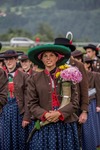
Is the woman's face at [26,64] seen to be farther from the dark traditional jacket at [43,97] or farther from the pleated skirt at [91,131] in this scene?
the dark traditional jacket at [43,97]

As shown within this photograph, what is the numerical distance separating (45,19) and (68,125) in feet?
333

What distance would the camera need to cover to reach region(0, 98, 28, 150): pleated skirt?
984 centimetres

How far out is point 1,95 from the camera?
7.80m

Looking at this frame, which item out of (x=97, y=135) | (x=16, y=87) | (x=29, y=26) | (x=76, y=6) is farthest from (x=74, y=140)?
(x=76, y=6)

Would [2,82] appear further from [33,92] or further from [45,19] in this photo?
[45,19]

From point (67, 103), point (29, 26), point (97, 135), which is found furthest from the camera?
point (29, 26)

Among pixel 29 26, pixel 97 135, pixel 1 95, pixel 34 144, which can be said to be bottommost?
pixel 29 26

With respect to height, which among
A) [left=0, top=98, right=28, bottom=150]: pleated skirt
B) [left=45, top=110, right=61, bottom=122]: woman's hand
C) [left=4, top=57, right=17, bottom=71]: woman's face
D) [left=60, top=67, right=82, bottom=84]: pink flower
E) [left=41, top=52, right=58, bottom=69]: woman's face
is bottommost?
[left=0, top=98, right=28, bottom=150]: pleated skirt

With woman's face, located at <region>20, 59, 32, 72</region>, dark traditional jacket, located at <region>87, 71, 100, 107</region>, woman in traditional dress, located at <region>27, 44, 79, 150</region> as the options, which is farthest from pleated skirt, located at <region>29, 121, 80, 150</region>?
woman's face, located at <region>20, 59, 32, 72</region>

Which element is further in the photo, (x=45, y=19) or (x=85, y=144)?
(x=45, y=19)

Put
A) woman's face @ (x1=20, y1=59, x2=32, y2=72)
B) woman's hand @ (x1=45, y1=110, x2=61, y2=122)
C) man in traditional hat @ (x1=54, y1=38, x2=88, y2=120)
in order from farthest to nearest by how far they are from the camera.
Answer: woman's face @ (x1=20, y1=59, x2=32, y2=72) → man in traditional hat @ (x1=54, y1=38, x2=88, y2=120) → woman's hand @ (x1=45, y1=110, x2=61, y2=122)

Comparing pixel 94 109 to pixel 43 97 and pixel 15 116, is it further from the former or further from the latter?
pixel 43 97

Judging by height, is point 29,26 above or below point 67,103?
below

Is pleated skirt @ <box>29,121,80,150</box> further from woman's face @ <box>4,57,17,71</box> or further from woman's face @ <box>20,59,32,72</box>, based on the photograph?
woman's face @ <box>20,59,32,72</box>
